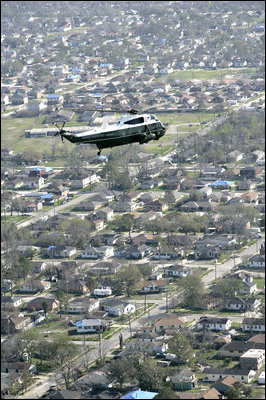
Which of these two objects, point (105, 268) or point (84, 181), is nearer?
point (105, 268)

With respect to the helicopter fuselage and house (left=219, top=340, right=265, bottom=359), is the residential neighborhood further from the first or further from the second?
the helicopter fuselage

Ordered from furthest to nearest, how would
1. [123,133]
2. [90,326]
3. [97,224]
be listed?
1. [97,224]
2. [90,326]
3. [123,133]

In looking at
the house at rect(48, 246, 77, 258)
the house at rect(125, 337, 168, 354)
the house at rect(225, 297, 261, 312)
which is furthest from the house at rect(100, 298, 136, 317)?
the house at rect(48, 246, 77, 258)

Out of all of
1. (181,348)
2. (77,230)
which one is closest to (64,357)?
(181,348)

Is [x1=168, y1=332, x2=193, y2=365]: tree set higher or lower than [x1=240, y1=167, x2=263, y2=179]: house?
lower

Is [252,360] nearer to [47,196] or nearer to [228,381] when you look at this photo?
[228,381]

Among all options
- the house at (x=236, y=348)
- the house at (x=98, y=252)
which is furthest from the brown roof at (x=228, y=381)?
the house at (x=98, y=252)

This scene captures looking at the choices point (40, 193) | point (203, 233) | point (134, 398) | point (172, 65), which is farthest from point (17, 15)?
point (134, 398)

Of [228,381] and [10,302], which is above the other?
[10,302]
